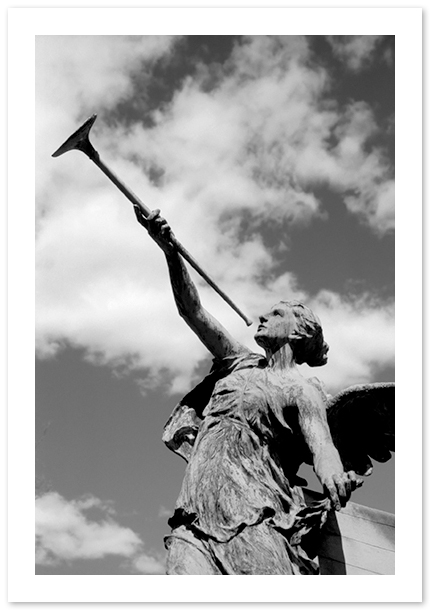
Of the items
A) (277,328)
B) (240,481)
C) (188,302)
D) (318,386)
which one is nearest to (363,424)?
(318,386)

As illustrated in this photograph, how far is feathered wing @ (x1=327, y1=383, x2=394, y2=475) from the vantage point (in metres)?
6.27

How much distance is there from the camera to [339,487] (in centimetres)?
525

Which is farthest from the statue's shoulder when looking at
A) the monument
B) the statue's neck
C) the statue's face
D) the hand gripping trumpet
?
the hand gripping trumpet

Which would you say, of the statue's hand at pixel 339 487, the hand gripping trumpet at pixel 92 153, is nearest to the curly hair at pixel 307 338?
the hand gripping trumpet at pixel 92 153

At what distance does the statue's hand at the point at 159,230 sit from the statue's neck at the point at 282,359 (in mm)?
1184

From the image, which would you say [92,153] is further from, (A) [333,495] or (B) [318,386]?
(A) [333,495]

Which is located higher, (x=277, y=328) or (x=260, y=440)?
(x=277, y=328)

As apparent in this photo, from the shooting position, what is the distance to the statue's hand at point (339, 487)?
5227mm

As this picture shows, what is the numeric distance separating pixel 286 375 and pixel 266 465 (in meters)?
0.79

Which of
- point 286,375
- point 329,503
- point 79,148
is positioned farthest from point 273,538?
point 79,148

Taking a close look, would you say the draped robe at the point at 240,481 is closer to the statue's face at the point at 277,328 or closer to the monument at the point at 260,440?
the monument at the point at 260,440

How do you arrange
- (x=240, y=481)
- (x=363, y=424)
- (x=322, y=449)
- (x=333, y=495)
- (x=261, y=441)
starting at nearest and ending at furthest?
1. (x=333, y=495)
2. (x=240, y=481)
3. (x=322, y=449)
4. (x=261, y=441)
5. (x=363, y=424)

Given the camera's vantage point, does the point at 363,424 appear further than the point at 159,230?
Yes

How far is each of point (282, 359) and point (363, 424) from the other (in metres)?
0.89
